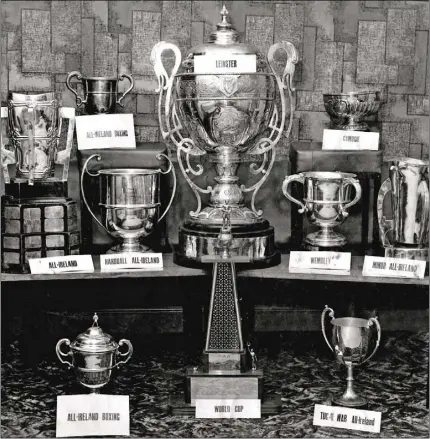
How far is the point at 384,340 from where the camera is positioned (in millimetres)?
3211

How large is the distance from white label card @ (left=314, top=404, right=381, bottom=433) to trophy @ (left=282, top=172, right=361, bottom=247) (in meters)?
0.59

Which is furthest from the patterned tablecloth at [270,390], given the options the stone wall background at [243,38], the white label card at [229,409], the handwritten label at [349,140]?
the stone wall background at [243,38]

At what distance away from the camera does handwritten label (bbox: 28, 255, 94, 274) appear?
8.71 feet

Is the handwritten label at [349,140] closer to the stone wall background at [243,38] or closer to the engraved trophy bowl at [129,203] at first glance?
the stone wall background at [243,38]

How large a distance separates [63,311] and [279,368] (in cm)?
83

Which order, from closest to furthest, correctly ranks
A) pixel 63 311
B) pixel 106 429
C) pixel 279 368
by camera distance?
1. pixel 106 429
2. pixel 279 368
3. pixel 63 311

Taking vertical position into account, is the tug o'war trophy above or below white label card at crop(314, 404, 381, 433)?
above

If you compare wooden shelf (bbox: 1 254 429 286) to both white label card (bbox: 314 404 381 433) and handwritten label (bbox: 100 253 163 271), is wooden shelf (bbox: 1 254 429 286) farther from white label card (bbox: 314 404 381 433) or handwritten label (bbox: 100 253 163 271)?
white label card (bbox: 314 404 381 433)

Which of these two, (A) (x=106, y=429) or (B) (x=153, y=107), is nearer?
(A) (x=106, y=429)

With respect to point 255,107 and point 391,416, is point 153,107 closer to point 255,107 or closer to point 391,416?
point 255,107

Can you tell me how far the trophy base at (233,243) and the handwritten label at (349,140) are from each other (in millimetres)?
388

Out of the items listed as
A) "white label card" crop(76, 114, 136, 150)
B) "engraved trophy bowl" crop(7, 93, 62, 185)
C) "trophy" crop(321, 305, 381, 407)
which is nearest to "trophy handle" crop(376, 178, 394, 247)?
"trophy" crop(321, 305, 381, 407)

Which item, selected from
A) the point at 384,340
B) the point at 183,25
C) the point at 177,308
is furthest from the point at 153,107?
the point at 384,340

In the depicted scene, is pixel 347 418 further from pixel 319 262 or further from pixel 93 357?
pixel 93 357
